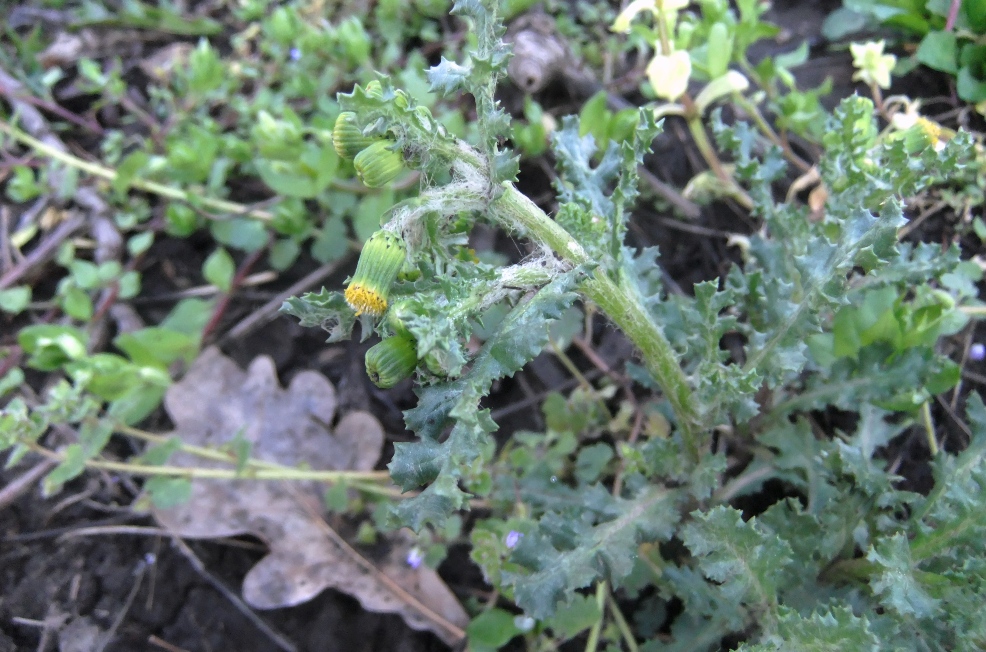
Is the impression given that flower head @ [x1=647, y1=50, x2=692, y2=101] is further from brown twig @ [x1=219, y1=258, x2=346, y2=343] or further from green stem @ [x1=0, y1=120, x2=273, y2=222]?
green stem @ [x1=0, y1=120, x2=273, y2=222]

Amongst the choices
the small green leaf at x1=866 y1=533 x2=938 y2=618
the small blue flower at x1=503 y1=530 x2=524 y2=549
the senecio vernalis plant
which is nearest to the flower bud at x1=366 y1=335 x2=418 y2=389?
the senecio vernalis plant

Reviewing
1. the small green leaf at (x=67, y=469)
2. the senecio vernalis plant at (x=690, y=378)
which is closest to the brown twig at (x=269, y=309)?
the small green leaf at (x=67, y=469)

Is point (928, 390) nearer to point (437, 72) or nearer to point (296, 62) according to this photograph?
point (437, 72)

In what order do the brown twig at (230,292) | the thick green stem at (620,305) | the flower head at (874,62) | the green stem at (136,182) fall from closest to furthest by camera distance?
the thick green stem at (620,305) → the flower head at (874,62) → the brown twig at (230,292) → the green stem at (136,182)

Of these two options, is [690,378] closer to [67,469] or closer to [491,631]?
[491,631]

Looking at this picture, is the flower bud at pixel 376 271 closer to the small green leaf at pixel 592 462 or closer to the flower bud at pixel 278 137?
the small green leaf at pixel 592 462

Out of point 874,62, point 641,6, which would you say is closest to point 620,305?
point 641,6
